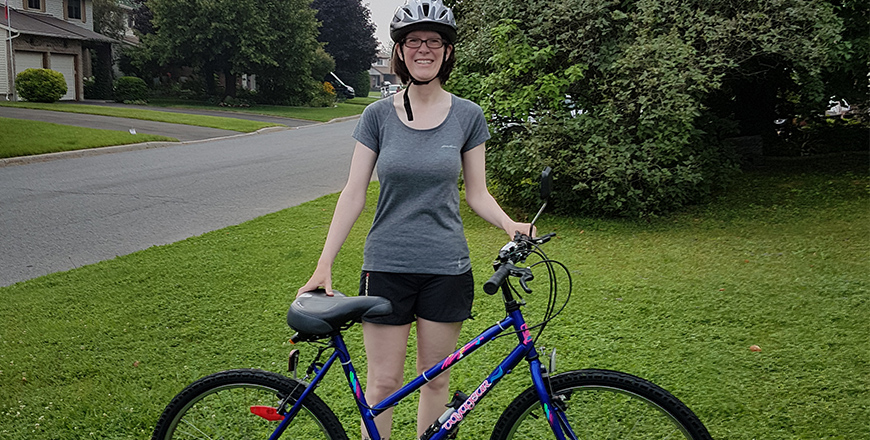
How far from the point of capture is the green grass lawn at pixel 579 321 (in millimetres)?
4297

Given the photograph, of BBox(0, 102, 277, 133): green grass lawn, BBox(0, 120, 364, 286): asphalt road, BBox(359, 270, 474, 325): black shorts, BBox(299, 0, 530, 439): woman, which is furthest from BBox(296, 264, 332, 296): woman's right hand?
BBox(0, 102, 277, 133): green grass lawn

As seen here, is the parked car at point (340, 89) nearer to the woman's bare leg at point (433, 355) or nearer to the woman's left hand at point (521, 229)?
the woman's bare leg at point (433, 355)

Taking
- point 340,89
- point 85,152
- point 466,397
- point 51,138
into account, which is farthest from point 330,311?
point 340,89

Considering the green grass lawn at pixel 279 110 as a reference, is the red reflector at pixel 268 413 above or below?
above

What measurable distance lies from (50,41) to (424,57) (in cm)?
3785

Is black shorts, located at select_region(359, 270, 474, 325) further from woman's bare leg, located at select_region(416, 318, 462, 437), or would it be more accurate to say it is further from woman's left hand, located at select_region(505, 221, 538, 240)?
woman's left hand, located at select_region(505, 221, 538, 240)

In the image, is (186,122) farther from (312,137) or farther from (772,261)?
(772,261)

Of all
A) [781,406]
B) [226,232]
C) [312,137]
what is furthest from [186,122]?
[781,406]

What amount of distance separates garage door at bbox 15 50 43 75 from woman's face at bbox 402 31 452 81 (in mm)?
36354

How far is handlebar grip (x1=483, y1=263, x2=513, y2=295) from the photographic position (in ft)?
7.91

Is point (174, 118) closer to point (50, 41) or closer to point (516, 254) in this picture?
point (50, 41)

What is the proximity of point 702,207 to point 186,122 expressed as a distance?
67.1 feet

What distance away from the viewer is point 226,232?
9.15 m

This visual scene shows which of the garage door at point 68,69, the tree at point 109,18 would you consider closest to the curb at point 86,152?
the garage door at point 68,69
